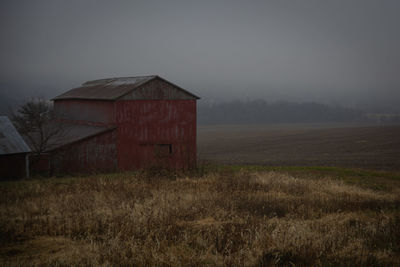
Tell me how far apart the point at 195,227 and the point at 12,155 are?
1505 cm

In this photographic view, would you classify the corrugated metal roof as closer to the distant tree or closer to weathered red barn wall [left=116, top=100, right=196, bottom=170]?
the distant tree

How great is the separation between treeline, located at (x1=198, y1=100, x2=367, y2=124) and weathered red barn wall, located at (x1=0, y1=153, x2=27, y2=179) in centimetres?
10934

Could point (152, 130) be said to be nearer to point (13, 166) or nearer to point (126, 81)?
point (126, 81)

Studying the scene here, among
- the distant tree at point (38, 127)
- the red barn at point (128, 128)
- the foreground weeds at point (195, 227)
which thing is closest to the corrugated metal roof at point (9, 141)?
the distant tree at point (38, 127)

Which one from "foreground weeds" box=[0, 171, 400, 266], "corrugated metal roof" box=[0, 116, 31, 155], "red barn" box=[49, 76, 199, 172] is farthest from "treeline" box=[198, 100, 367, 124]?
"foreground weeds" box=[0, 171, 400, 266]

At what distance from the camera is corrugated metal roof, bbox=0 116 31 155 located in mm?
18562

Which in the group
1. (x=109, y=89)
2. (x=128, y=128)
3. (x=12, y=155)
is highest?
(x=109, y=89)

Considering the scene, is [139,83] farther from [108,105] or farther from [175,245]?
[175,245]

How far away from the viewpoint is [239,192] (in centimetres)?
1197

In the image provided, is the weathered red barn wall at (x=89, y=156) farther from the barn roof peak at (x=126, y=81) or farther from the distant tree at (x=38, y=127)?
the barn roof peak at (x=126, y=81)

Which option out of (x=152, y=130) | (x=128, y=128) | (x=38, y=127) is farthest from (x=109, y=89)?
(x=38, y=127)

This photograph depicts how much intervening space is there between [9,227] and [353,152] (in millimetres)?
46901

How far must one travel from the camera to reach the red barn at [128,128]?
2223 centimetres

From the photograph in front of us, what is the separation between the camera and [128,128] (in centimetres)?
2348
